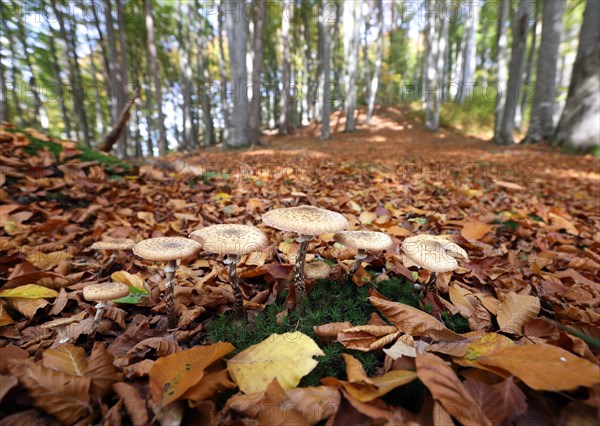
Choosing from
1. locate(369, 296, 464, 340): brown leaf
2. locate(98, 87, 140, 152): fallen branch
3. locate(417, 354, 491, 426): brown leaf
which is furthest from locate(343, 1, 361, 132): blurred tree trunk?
locate(417, 354, 491, 426): brown leaf

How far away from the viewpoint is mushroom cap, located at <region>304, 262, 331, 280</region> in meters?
1.88

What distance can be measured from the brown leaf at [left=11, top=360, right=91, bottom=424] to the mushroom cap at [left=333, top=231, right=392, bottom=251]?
4.30 ft

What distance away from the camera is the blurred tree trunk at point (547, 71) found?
9.90 meters

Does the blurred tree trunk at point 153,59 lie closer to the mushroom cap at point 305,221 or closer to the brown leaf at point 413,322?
the mushroom cap at point 305,221

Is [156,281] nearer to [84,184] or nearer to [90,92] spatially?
[84,184]

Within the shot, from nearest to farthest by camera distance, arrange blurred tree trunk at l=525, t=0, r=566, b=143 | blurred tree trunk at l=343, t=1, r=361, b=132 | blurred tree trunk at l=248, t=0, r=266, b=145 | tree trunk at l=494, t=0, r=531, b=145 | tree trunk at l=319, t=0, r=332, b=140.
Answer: blurred tree trunk at l=525, t=0, r=566, b=143, tree trunk at l=494, t=0, r=531, b=145, blurred tree trunk at l=248, t=0, r=266, b=145, tree trunk at l=319, t=0, r=332, b=140, blurred tree trunk at l=343, t=1, r=361, b=132

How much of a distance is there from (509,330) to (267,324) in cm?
129

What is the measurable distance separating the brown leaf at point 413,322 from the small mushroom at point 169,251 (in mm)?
1033

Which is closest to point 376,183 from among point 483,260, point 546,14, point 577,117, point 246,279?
point 483,260

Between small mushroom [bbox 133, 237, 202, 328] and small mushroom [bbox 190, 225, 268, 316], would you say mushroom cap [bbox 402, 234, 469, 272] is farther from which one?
small mushroom [bbox 133, 237, 202, 328]

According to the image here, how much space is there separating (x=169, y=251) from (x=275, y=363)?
0.74 meters

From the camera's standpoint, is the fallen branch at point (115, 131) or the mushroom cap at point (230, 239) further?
the fallen branch at point (115, 131)

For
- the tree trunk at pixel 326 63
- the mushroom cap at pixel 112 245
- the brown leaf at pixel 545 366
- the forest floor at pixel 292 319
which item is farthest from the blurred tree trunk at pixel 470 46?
the mushroom cap at pixel 112 245

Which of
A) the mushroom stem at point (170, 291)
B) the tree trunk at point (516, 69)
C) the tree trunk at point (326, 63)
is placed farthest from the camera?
the tree trunk at point (326, 63)
